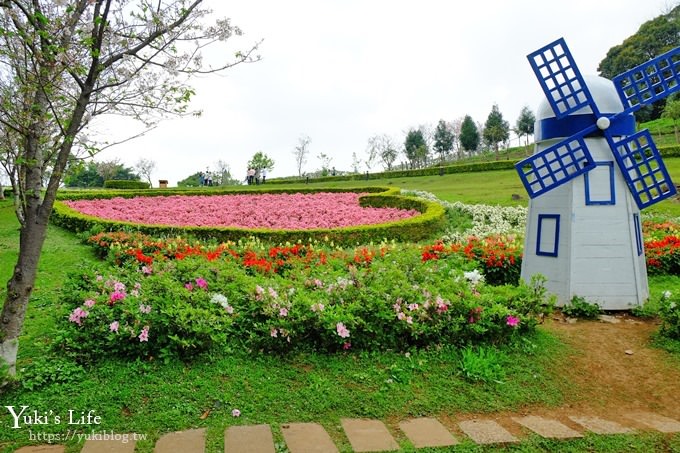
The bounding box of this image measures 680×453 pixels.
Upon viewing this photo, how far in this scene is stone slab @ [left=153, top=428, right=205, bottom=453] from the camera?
3025mm

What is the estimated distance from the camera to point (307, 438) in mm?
3225

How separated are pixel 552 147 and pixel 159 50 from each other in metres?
5.16

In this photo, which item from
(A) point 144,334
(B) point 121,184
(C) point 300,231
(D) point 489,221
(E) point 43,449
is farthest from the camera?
(B) point 121,184

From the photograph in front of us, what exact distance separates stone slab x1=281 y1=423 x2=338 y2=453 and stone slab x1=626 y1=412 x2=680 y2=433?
250 cm

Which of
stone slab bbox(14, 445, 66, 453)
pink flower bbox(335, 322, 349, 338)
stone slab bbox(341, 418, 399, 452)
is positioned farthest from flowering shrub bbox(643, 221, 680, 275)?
stone slab bbox(14, 445, 66, 453)

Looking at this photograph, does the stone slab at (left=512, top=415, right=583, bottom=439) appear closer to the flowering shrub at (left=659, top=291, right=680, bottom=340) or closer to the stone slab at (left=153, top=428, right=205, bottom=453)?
the stone slab at (left=153, top=428, right=205, bottom=453)

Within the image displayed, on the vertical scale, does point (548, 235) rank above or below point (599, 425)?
above

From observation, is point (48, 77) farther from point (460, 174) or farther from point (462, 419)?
point (460, 174)

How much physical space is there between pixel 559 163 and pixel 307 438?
5.23 metres

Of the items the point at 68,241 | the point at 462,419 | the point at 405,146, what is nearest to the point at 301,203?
the point at 68,241

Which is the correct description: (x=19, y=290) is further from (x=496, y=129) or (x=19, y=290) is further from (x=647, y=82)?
(x=496, y=129)

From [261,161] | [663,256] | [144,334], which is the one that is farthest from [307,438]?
[261,161]

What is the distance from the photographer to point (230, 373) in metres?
4.03

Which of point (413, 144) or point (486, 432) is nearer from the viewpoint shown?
point (486, 432)
